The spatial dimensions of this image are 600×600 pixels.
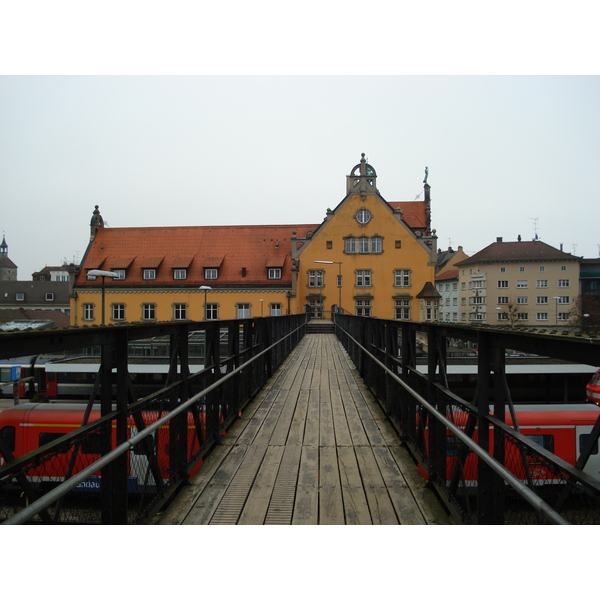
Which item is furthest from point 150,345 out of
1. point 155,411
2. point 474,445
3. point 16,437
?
point 474,445

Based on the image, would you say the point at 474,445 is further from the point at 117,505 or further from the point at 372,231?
the point at 372,231

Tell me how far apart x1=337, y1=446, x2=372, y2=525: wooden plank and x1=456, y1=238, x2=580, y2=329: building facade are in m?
67.6

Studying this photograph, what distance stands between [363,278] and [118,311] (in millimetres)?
25338

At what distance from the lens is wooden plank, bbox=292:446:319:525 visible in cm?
365

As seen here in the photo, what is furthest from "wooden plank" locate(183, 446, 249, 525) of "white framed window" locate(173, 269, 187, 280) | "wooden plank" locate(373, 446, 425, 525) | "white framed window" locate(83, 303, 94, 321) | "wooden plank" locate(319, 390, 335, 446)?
"white framed window" locate(83, 303, 94, 321)

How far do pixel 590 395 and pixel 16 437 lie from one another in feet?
50.0

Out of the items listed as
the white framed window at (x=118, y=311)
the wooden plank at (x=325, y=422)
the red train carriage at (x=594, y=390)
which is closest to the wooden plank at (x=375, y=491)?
the wooden plank at (x=325, y=422)

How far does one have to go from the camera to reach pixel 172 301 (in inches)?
1827

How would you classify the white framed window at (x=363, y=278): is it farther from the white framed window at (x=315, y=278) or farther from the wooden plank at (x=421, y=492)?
the wooden plank at (x=421, y=492)

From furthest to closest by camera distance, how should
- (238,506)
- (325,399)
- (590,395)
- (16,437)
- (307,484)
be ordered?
(590,395)
(16,437)
(325,399)
(307,484)
(238,506)

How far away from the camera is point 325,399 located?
8.09 meters

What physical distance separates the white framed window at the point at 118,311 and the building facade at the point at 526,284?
4960cm

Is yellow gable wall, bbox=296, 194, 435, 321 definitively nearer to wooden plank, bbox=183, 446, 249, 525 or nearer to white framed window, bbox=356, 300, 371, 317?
white framed window, bbox=356, 300, 371, 317

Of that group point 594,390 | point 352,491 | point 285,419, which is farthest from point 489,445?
point 594,390
